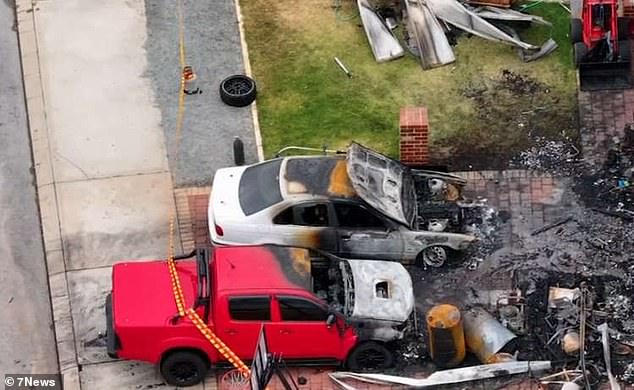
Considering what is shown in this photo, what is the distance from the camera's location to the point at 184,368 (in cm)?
1560

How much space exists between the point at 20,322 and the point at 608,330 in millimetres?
8288

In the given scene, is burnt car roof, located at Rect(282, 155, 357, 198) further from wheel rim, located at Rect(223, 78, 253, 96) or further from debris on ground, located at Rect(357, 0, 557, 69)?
debris on ground, located at Rect(357, 0, 557, 69)

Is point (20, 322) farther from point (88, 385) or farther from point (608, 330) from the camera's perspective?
point (608, 330)

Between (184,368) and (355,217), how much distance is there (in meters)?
3.23

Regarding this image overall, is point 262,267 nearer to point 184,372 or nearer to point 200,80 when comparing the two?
point 184,372

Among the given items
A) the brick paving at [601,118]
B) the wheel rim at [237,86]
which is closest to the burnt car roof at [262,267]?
the wheel rim at [237,86]

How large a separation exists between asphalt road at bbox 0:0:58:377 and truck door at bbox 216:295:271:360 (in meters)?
2.70

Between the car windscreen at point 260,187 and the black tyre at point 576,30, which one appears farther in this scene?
the black tyre at point 576,30

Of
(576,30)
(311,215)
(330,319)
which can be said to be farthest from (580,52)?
(330,319)

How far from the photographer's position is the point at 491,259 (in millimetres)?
17422

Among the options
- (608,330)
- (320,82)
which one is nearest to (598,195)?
(608,330)

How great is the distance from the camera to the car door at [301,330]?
15.2 m

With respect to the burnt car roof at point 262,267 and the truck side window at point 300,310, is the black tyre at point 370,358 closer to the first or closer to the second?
the truck side window at point 300,310

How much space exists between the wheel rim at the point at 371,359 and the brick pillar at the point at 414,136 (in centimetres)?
389
